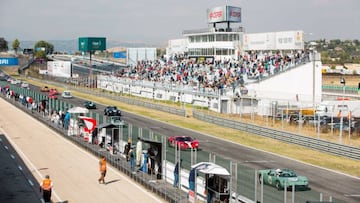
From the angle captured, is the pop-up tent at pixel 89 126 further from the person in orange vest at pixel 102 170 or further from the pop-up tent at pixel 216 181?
the pop-up tent at pixel 216 181

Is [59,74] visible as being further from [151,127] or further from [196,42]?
[151,127]

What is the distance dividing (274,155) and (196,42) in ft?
187

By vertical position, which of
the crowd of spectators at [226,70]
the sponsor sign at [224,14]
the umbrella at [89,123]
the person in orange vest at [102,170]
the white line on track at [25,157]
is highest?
the sponsor sign at [224,14]

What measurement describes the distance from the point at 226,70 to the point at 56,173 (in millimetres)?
44695

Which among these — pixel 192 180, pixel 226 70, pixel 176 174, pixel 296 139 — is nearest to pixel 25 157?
pixel 176 174

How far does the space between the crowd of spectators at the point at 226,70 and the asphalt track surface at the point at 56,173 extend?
2697 cm

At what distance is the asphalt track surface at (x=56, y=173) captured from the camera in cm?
2339

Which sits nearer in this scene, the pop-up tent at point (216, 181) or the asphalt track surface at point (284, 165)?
the pop-up tent at point (216, 181)

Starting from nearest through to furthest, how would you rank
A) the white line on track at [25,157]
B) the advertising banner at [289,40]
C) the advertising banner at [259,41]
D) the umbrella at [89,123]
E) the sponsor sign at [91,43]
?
the white line on track at [25,157] < the umbrella at [89,123] < the advertising banner at [289,40] < the advertising banner at [259,41] < the sponsor sign at [91,43]

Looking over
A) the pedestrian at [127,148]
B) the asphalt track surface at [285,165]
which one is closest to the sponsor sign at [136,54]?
the asphalt track surface at [285,165]

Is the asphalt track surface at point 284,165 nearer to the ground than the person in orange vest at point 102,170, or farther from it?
nearer to the ground

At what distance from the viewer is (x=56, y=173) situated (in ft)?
93.6

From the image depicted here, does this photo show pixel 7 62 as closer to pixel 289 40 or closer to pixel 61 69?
pixel 61 69

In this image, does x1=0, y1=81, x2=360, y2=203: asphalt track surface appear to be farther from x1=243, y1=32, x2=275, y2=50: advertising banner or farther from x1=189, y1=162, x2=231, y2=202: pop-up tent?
x1=243, y1=32, x2=275, y2=50: advertising banner
